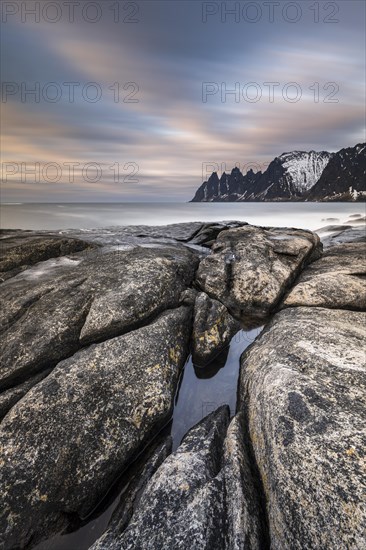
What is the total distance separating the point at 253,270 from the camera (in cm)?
1243

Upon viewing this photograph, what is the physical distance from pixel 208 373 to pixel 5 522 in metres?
5.96

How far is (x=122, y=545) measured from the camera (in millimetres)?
5023

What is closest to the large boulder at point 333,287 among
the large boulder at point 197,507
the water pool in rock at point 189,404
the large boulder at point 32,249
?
the water pool in rock at point 189,404

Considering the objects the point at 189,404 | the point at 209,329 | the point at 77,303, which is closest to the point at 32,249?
the point at 77,303

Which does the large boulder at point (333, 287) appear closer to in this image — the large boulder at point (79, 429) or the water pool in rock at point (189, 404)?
the water pool in rock at point (189, 404)

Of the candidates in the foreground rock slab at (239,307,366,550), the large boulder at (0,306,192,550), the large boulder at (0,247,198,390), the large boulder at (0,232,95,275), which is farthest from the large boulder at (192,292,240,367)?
the large boulder at (0,232,95,275)

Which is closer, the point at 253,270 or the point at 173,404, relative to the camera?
the point at 173,404

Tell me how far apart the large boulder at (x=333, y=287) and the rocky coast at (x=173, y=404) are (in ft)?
0.22

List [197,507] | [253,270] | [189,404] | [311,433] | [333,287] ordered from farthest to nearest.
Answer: [253,270] → [333,287] → [189,404] → [311,433] → [197,507]

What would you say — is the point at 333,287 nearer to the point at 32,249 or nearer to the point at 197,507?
the point at 197,507

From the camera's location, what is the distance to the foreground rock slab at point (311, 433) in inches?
184

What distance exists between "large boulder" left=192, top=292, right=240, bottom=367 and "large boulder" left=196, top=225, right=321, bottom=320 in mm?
1006

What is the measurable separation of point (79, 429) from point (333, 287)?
9.70 m

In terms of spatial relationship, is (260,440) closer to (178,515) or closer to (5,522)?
(178,515)
